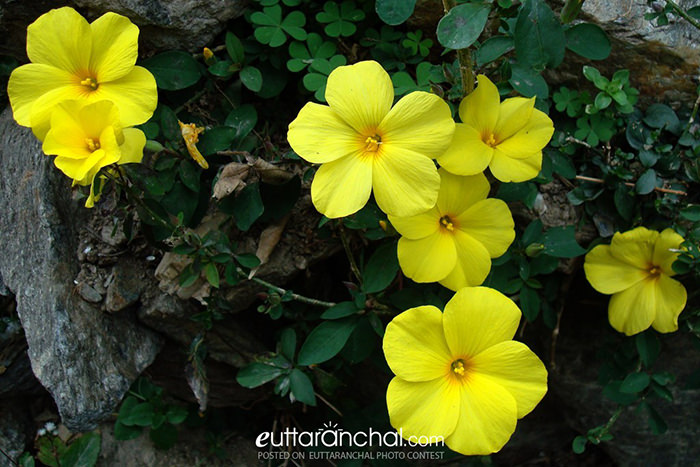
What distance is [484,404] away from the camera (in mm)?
1555

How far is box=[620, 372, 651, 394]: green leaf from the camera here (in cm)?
206

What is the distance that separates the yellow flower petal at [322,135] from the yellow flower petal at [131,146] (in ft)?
1.32

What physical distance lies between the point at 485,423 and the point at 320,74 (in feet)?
3.77

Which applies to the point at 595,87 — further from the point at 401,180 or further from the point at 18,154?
the point at 18,154

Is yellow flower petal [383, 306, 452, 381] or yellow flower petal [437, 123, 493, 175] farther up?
yellow flower petal [437, 123, 493, 175]

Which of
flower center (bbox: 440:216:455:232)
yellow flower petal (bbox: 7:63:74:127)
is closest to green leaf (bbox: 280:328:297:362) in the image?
flower center (bbox: 440:216:455:232)

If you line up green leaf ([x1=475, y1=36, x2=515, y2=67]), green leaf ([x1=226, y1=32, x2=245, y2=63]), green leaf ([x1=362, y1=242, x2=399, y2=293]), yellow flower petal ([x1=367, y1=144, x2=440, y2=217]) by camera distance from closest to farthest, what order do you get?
1. yellow flower petal ([x1=367, y1=144, x2=440, y2=217])
2. green leaf ([x1=475, y1=36, x2=515, y2=67])
3. green leaf ([x1=362, y1=242, x2=399, y2=293])
4. green leaf ([x1=226, y1=32, x2=245, y2=63])

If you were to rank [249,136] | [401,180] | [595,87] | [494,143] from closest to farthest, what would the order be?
[401,180] → [494,143] → [249,136] → [595,87]

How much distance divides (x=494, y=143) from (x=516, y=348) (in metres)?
0.55

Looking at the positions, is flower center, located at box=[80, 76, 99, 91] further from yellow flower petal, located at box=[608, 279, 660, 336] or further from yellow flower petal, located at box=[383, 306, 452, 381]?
yellow flower petal, located at box=[608, 279, 660, 336]

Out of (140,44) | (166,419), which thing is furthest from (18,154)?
(166,419)

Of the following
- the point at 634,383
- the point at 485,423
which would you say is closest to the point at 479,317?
the point at 485,423

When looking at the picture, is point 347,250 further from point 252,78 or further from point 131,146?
point 131,146

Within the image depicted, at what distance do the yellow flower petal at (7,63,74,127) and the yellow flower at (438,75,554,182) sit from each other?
1010 millimetres
